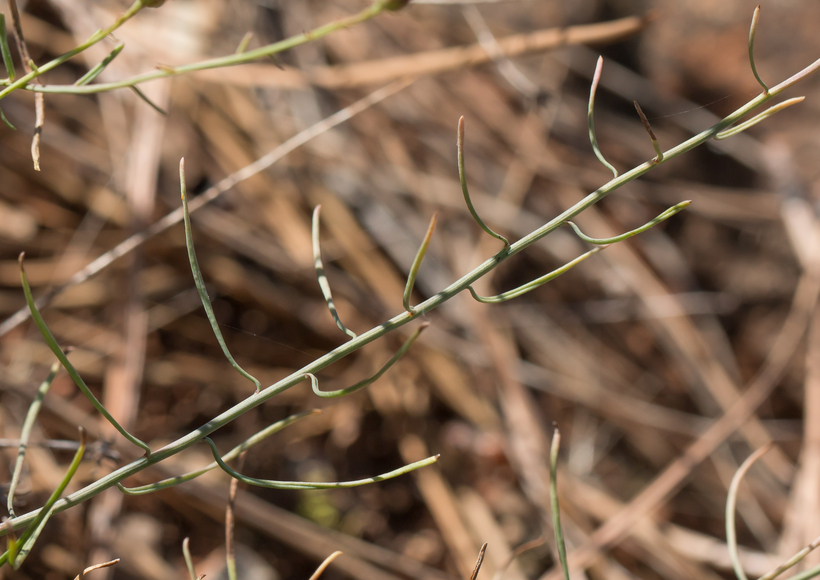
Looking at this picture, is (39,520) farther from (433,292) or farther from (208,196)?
(433,292)

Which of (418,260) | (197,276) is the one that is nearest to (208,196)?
(197,276)

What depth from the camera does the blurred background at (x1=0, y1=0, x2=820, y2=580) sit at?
902 millimetres

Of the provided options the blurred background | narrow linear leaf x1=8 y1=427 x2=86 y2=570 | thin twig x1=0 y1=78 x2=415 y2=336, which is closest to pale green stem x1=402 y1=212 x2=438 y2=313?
narrow linear leaf x1=8 y1=427 x2=86 y2=570

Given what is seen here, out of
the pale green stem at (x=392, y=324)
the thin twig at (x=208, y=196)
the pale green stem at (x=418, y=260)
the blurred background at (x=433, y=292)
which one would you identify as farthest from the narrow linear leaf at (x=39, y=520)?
the blurred background at (x=433, y=292)

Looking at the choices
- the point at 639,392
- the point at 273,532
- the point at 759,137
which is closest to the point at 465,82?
the point at 759,137

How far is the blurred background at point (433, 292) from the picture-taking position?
902 mm

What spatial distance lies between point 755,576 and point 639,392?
1.23 ft

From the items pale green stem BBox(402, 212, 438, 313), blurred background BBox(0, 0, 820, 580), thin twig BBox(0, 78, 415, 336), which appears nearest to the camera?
pale green stem BBox(402, 212, 438, 313)

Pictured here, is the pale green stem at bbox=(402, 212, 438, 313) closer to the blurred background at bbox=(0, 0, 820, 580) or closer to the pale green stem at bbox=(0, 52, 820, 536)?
the pale green stem at bbox=(0, 52, 820, 536)

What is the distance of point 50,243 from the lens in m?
1.03

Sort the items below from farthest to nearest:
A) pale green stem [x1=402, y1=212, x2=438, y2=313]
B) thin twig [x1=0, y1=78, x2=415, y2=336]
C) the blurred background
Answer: the blurred background < thin twig [x1=0, y1=78, x2=415, y2=336] < pale green stem [x1=402, y1=212, x2=438, y2=313]

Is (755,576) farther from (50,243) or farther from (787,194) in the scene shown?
(50,243)

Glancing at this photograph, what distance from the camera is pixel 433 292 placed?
3.51ft

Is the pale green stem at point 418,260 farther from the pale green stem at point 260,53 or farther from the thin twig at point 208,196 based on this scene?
the thin twig at point 208,196
